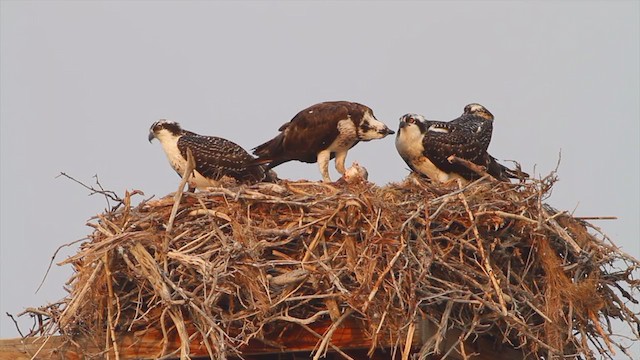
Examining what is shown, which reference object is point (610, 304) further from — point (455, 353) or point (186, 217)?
point (186, 217)

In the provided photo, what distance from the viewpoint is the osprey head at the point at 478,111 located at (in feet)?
30.9

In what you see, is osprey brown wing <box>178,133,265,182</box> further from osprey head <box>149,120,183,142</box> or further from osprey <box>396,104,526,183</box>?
osprey <box>396,104,526,183</box>

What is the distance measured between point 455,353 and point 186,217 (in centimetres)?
187

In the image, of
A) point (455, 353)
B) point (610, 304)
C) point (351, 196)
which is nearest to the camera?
point (455, 353)

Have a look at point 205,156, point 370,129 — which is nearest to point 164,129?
point 205,156

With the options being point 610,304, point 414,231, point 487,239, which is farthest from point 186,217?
point 610,304

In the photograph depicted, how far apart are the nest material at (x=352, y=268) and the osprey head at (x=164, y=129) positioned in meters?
1.84

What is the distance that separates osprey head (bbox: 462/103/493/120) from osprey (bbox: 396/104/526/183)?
433 millimetres

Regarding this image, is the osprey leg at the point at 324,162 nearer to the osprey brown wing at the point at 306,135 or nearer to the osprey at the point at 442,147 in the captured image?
the osprey brown wing at the point at 306,135

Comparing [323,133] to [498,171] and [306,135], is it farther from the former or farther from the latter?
[498,171]

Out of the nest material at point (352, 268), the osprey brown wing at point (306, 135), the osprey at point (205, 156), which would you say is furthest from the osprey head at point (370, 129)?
the nest material at point (352, 268)

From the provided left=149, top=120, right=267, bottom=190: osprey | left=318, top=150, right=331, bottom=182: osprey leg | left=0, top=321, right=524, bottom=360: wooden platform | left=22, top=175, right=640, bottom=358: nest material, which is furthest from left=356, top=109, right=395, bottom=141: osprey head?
left=0, top=321, right=524, bottom=360: wooden platform

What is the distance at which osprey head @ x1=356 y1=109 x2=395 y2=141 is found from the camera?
341 inches

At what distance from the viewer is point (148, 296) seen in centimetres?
637
